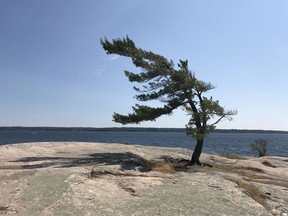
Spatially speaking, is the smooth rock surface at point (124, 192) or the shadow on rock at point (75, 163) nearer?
the smooth rock surface at point (124, 192)

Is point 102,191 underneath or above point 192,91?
underneath

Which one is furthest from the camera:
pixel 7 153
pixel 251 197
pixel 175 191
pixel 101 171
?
pixel 7 153

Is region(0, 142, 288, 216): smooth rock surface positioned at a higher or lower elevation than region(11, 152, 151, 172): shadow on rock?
lower

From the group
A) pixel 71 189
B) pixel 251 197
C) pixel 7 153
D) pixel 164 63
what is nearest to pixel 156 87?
pixel 164 63

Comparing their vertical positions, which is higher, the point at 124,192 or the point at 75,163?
the point at 75,163

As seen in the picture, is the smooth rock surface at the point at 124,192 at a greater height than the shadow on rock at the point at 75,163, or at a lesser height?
lesser

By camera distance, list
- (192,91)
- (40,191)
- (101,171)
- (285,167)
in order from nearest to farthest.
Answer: (40,191) → (101,171) → (192,91) → (285,167)

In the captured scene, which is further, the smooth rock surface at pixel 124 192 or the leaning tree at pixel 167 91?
the leaning tree at pixel 167 91

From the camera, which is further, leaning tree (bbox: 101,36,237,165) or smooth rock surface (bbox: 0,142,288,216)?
leaning tree (bbox: 101,36,237,165)

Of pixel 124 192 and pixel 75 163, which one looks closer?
pixel 124 192

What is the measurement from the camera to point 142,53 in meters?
26.1

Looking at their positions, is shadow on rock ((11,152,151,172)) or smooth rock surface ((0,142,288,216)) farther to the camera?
shadow on rock ((11,152,151,172))

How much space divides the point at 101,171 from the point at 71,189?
10.5 feet

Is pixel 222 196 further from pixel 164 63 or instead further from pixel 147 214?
pixel 164 63
